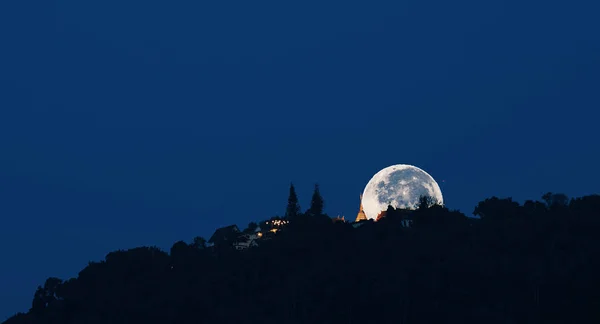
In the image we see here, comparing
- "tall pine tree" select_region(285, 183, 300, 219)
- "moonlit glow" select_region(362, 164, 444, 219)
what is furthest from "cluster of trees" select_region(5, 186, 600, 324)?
"tall pine tree" select_region(285, 183, 300, 219)

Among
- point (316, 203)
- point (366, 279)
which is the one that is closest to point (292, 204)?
point (316, 203)

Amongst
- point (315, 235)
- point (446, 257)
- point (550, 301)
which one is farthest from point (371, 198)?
point (550, 301)

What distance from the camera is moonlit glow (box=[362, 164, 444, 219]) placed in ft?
339

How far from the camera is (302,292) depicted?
6681 centimetres

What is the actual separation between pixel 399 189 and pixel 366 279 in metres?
38.9

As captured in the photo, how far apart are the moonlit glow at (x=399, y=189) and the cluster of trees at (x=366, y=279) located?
58.9 feet

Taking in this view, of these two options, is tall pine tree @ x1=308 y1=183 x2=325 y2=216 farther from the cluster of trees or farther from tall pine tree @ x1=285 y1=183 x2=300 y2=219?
the cluster of trees

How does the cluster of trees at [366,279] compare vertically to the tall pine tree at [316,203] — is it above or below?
below

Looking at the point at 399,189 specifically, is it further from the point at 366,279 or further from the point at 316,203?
the point at 366,279

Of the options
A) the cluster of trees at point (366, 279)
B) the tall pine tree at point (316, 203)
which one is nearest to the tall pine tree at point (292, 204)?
the tall pine tree at point (316, 203)

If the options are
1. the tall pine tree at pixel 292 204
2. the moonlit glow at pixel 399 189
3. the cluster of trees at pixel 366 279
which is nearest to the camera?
the cluster of trees at pixel 366 279

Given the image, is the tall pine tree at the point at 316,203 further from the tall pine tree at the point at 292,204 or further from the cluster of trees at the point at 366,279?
the cluster of trees at the point at 366,279

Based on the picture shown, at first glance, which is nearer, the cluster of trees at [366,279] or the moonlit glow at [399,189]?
the cluster of trees at [366,279]

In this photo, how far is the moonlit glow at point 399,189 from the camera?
10331cm
